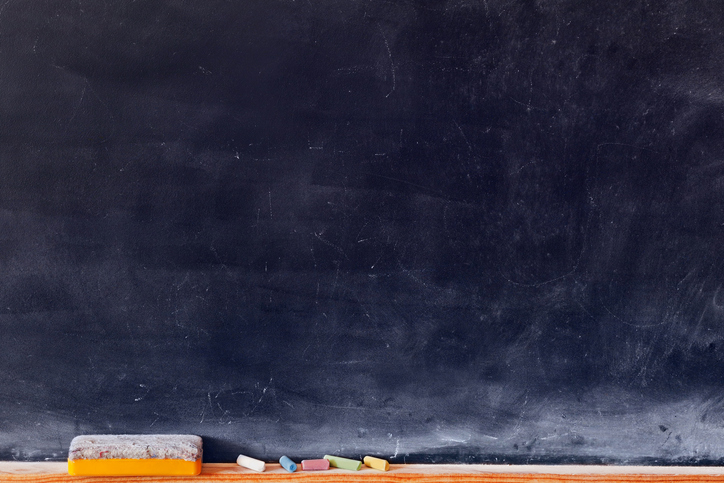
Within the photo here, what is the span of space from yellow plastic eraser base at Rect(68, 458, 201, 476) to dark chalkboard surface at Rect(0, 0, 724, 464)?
84 millimetres

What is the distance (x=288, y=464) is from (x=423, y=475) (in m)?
0.37

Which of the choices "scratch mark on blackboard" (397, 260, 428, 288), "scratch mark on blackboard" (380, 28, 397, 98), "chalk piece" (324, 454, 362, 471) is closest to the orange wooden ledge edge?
"chalk piece" (324, 454, 362, 471)

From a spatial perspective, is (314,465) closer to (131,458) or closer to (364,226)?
(131,458)

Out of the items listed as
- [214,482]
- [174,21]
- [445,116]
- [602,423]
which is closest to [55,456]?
[214,482]

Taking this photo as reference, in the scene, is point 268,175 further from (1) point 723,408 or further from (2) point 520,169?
(1) point 723,408

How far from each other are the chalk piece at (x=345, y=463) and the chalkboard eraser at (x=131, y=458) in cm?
37

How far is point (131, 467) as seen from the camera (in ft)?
4.88

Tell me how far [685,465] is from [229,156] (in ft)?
5.06

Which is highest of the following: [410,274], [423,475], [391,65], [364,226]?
[391,65]

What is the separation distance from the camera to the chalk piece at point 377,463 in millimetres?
1551

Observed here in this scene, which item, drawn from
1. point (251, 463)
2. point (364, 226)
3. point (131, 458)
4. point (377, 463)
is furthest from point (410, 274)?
point (131, 458)

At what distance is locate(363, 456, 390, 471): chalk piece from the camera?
155cm

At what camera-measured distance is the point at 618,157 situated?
4.94 ft

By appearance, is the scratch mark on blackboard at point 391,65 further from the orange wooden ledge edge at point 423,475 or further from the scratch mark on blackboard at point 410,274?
the orange wooden ledge edge at point 423,475
